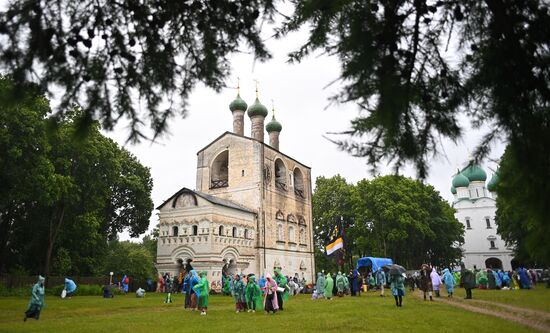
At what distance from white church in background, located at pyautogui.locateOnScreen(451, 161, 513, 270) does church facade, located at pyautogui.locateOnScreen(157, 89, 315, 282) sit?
1338 inches

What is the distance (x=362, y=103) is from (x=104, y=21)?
2.43 metres

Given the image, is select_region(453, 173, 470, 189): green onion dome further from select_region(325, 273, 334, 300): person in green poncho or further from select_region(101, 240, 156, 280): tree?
select_region(325, 273, 334, 300): person in green poncho

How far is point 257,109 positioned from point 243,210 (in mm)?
10582

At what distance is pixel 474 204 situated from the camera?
64688mm

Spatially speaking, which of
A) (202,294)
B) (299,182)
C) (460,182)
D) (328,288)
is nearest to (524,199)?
(202,294)

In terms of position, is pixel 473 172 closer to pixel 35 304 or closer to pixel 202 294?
pixel 202 294

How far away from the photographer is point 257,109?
37.6 m

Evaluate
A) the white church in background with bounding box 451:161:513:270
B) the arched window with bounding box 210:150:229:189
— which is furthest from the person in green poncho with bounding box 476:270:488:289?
the white church in background with bounding box 451:161:513:270

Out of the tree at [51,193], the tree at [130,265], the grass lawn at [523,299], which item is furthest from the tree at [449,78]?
the tree at [130,265]

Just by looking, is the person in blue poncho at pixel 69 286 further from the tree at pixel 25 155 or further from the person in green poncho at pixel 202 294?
the person in green poncho at pixel 202 294

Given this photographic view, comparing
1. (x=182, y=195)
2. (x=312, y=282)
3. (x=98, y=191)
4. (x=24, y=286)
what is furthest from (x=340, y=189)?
(x=24, y=286)

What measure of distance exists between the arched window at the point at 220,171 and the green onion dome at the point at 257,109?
4617mm

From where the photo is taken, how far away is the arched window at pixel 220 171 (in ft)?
117

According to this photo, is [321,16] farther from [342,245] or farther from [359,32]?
[342,245]
